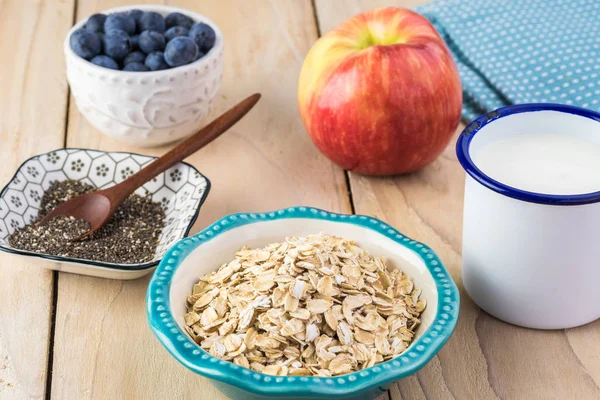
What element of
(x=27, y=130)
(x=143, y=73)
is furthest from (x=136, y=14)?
(x=27, y=130)

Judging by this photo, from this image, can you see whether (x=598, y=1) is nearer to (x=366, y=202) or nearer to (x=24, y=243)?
(x=366, y=202)

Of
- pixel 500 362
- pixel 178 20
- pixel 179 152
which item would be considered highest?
pixel 178 20

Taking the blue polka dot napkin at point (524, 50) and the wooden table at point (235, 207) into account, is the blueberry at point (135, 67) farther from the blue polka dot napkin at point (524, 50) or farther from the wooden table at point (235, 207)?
the blue polka dot napkin at point (524, 50)

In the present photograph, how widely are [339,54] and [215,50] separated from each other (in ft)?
0.61

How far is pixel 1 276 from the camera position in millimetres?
932

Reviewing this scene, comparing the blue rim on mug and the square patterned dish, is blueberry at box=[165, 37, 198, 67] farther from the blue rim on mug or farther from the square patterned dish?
the blue rim on mug

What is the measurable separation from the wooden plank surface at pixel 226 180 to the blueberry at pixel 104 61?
0.14 m

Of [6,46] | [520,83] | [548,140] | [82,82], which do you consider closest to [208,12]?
[6,46]

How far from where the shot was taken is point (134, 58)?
43.4 inches

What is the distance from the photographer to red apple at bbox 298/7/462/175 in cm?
102

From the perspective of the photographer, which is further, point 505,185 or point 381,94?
point 381,94

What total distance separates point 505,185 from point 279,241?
265 millimetres

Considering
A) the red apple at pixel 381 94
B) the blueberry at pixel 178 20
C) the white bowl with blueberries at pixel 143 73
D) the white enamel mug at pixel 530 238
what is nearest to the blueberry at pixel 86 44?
the white bowl with blueberries at pixel 143 73

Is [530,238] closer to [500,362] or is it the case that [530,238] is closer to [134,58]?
[500,362]
